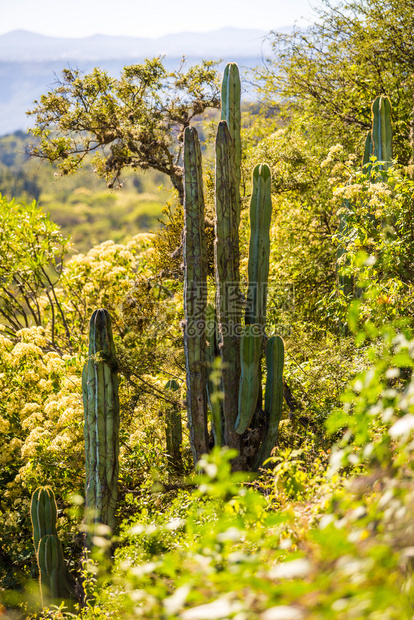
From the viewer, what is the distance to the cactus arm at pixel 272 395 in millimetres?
4852

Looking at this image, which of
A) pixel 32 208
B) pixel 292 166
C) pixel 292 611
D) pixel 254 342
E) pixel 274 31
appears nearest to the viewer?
pixel 292 611

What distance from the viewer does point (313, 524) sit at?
1.72 metres

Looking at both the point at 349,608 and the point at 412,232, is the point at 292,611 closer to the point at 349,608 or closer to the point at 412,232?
the point at 349,608

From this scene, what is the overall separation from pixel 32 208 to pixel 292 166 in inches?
187

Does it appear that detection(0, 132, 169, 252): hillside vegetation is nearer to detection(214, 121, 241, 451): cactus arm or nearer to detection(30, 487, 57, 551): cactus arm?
detection(214, 121, 241, 451): cactus arm

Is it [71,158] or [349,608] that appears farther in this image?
[71,158]

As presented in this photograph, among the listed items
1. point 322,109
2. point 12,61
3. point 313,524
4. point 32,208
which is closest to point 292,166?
point 322,109

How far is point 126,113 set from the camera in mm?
7246

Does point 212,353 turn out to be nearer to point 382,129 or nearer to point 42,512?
point 42,512

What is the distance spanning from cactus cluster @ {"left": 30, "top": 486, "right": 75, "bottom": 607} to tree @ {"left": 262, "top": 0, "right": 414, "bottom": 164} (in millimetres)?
7375

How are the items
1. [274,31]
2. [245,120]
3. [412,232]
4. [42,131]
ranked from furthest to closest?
[245,120], [274,31], [42,131], [412,232]

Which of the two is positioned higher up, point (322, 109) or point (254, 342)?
point (322, 109)

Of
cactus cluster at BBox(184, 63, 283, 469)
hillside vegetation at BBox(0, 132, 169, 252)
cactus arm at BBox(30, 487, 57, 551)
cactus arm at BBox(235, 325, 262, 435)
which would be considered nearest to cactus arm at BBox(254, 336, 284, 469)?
cactus cluster at BBox(184, 63, 283, 469)

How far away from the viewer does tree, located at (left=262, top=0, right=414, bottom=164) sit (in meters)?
7.96
